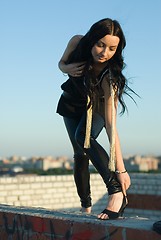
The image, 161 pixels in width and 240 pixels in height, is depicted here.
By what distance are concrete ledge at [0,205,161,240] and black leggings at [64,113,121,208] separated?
244 mm

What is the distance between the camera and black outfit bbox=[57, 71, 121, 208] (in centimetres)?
350

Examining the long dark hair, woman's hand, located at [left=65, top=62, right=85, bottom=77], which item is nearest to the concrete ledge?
the long dark hair

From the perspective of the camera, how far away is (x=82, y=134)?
141 inches

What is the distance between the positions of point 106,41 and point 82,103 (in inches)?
19.2

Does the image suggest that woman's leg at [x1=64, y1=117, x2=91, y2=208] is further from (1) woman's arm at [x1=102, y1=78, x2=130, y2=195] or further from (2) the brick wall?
(2) the brick wall

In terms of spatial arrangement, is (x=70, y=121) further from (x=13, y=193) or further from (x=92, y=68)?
(x=13, y=193)

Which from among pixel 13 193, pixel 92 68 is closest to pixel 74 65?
pixel 92 68

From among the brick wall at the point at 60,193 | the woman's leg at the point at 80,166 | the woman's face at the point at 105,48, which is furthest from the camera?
the brick wall at the point at 60,193

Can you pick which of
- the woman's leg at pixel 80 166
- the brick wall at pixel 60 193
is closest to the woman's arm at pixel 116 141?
the woman's leg at pixel 80 166

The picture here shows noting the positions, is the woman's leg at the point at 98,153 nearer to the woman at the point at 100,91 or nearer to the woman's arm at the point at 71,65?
the woman at the point at 100,91

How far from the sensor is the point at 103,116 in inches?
142

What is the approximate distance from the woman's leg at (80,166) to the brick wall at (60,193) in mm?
8446

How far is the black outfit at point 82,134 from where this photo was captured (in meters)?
3.50

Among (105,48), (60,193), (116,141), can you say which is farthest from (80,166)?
(60,193)
